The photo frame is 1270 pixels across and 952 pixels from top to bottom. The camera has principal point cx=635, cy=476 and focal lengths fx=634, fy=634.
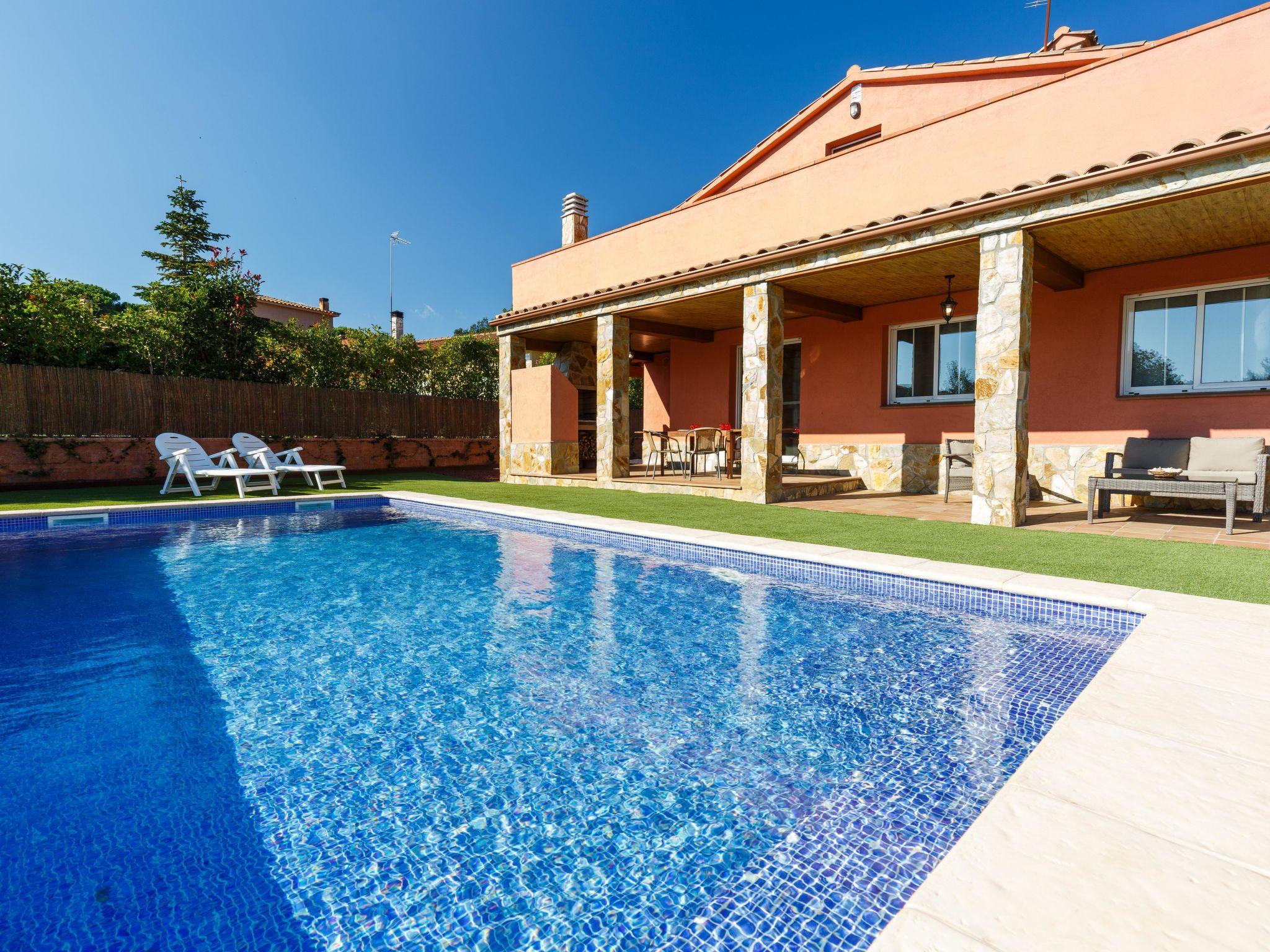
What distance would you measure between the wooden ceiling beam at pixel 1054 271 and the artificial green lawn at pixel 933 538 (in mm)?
3468

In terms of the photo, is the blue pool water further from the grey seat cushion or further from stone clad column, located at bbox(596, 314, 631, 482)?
stone clad column, located at bbox(596, 314, 631, 482)

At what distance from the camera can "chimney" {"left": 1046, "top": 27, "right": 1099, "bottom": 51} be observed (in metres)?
11.3

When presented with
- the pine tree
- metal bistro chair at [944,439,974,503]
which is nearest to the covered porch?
metal bistro chair at [944,439,974,503]

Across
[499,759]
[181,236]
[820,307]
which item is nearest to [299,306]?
[181,236]

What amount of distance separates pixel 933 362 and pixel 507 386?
8.64 metres

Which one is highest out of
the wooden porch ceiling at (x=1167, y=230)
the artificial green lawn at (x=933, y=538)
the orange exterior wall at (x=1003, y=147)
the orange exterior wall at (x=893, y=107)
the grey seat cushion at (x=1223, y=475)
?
the orange exterior wall at (x=893, y=107)

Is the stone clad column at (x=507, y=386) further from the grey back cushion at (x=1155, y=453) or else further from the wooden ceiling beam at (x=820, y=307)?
the grey back cushion at (x=1155, y=453)

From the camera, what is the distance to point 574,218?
47.0 feet

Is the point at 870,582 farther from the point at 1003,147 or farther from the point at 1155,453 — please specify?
the point at 1003,147

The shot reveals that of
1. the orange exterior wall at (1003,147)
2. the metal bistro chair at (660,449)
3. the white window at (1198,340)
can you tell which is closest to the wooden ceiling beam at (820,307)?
the orange exterior wall at (1003,147)

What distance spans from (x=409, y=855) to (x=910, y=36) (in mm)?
22520

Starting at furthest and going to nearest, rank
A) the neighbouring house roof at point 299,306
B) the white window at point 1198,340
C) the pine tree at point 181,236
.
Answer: the neighbouring house roof at point 299,306, the pine tree at point 181,236, the white window at point 1198,340

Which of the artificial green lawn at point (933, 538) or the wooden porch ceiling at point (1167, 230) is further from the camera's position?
the wooden porch ceiling at point (1167, 230)

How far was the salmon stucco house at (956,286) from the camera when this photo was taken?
22.1ft
